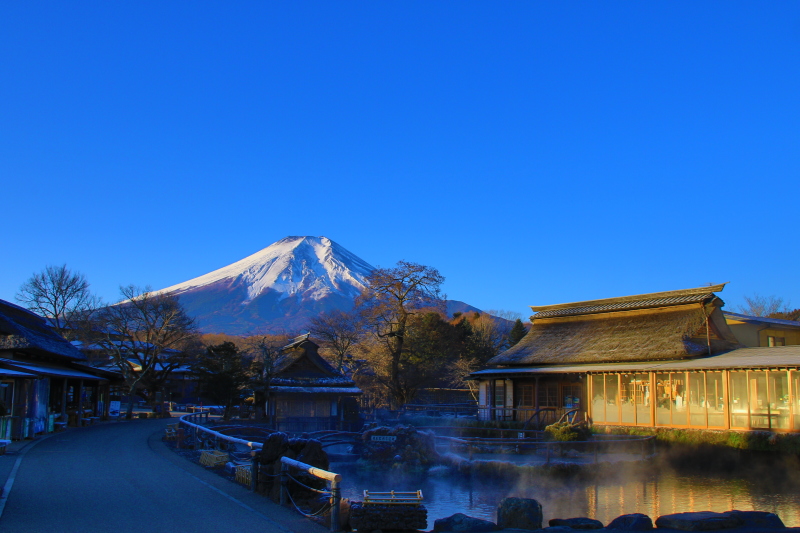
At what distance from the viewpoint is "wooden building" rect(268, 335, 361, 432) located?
28203 millimetres

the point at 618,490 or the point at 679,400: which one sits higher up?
the point at 679,400

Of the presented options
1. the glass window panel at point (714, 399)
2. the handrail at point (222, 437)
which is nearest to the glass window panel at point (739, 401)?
the glass window panel at point (714, 399)

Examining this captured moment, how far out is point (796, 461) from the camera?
19.6 metres

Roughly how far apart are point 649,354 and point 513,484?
38.1 feet

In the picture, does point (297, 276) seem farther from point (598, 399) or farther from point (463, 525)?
point (463, 525)

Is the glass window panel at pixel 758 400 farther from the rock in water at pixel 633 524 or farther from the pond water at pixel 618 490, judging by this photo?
the rock in water at pixel 633 524

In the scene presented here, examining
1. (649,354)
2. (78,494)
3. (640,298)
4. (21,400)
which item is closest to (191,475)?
(78,494)

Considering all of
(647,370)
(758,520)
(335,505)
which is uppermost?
(647,370)

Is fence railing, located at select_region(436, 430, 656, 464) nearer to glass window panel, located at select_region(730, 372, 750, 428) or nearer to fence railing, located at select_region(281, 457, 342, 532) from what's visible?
glass window panel, located at select_region(730, 372, 750, 428)

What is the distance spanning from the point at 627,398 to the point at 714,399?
3.65 metres

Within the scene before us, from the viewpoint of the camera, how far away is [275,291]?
168375 millimetres

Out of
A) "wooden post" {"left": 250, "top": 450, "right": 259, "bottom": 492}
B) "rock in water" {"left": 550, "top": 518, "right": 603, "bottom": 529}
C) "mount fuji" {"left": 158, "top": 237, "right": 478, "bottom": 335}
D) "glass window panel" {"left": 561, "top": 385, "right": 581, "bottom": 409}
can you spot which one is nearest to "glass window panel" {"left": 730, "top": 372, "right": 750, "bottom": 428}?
"glass window panel" {"left": 561, "top": 385, "right": 581, "bottom": 409}

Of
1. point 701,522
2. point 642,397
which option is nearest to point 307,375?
point 642,397

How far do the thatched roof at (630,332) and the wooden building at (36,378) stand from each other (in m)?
19.9
